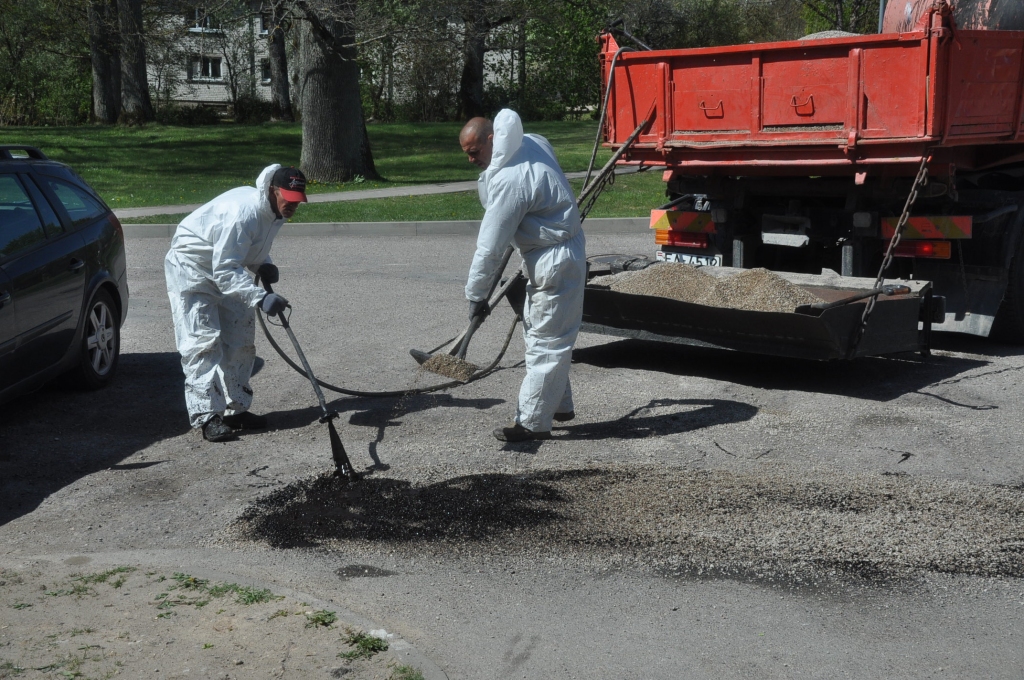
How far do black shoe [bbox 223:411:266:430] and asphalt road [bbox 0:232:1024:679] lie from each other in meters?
0.14

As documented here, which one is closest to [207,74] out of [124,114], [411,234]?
[124,114]

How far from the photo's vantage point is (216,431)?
6.31 meters

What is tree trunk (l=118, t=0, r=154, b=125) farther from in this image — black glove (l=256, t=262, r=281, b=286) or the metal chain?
the metal chain

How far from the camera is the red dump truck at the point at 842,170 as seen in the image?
7.46 meters

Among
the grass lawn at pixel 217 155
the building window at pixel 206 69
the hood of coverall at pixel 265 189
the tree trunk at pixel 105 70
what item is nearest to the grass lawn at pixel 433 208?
the grass lawn at pixel 217 155

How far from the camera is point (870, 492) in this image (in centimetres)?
527

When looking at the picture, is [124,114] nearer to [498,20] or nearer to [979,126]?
[498,20]

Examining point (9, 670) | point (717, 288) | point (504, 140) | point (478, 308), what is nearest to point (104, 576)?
point (9, 670)

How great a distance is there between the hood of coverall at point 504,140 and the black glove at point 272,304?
1.18 metres

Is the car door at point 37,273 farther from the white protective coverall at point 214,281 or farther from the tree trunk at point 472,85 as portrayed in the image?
the tree trunk at point 472,85

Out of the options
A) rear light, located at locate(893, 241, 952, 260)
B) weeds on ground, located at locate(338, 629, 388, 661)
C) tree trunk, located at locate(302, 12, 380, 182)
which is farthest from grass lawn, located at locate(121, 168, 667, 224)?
weeds on ground, located at locate(338, 629, 388, 661)

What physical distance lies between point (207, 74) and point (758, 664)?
4616 cm

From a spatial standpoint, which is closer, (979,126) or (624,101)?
(979,126)

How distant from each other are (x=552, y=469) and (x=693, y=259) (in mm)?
4266
